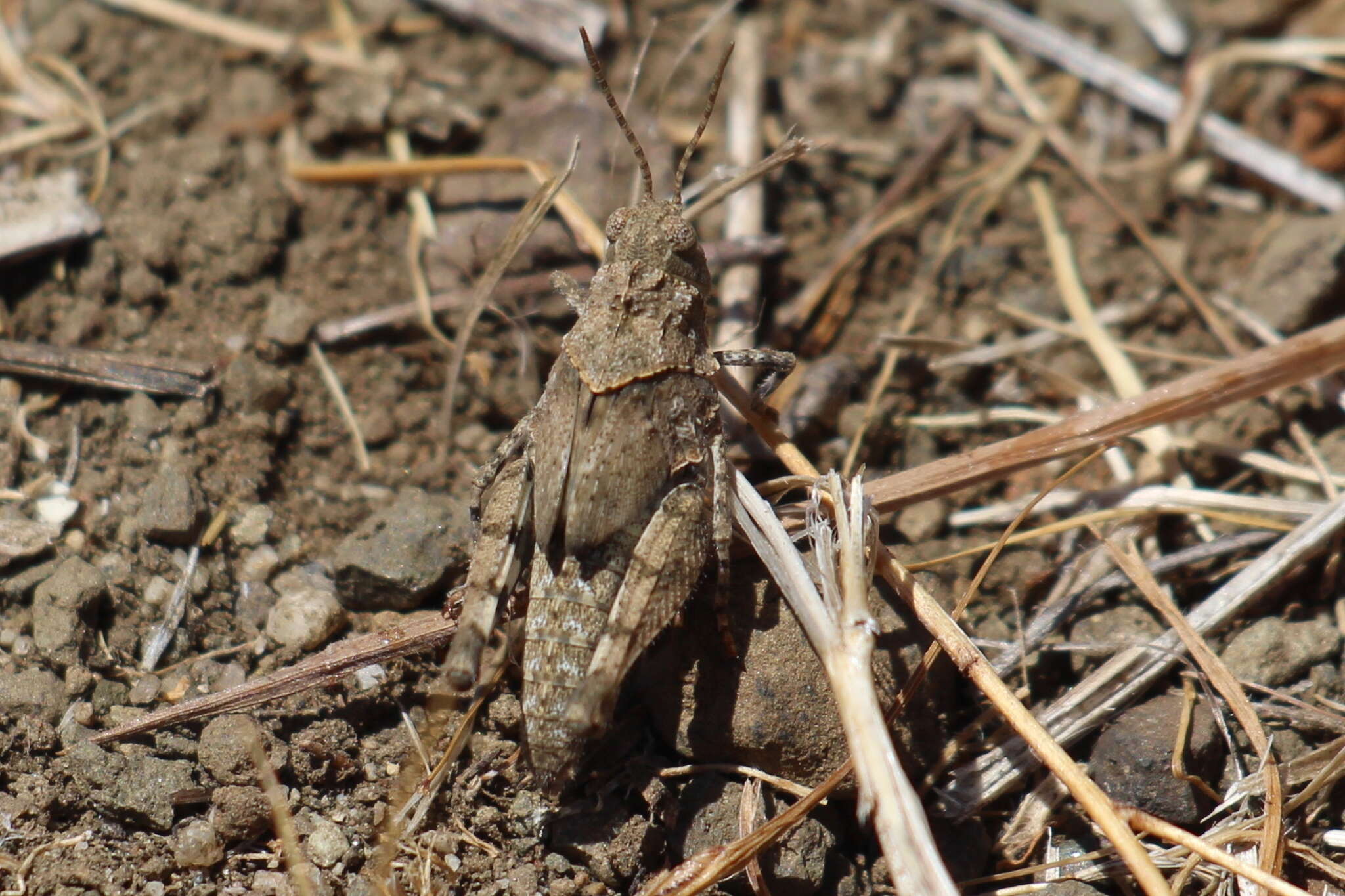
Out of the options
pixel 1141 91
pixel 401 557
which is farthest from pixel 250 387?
pixel 1141 91

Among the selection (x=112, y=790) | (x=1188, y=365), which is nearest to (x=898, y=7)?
(x=1188, y=365)

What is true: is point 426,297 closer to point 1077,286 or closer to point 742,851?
point 742,851

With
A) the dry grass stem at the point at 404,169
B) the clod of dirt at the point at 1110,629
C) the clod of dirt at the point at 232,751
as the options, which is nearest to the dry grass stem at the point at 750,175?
the dry grass stem at the point at 404,169

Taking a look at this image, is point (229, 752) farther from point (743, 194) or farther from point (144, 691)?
point (743, 194)

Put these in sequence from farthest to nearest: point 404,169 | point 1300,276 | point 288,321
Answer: point 404,169, point 1300,276, point 288,321

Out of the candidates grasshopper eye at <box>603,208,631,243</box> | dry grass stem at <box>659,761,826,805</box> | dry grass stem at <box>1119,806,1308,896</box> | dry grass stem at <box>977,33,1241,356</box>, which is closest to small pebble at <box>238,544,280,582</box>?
dry grass stem at <box>659,761,826,805</box>

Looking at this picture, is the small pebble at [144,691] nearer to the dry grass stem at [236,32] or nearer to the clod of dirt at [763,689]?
the clod of dirt at [763,689]
